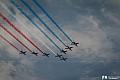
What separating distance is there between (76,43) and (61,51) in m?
8.53

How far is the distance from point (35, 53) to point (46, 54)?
5254 millimetres

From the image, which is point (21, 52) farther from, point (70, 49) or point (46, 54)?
point (70, 49)

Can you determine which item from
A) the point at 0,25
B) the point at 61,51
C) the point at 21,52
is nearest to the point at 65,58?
the point at 61,51

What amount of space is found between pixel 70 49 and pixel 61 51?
14.5ft

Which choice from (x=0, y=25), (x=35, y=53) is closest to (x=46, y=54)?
(x=35, y=53)

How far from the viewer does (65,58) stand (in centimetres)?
12756

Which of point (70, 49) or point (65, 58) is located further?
point (65, 58)

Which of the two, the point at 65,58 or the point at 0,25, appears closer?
the point at 0,25

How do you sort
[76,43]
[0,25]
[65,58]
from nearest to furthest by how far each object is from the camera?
[0,25]
[76,43]
[65,58]

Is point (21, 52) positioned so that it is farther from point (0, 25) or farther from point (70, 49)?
point (0, 25)

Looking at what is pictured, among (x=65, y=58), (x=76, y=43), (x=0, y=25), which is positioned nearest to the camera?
(x=0, y=25)

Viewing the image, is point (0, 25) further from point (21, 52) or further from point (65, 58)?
point (65, 58)

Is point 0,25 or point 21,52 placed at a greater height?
point 21,52

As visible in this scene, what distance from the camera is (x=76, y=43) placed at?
113438mm
